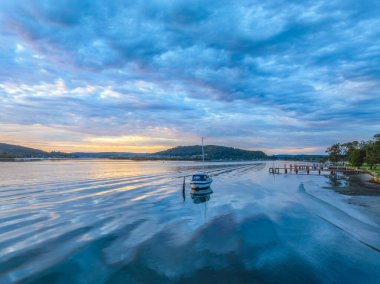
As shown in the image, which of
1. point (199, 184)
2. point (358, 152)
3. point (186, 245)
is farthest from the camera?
point (358, 152)

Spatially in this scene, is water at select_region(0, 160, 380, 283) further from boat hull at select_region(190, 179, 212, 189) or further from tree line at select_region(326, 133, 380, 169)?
tree line at select_region(326, 133, 380, 169)

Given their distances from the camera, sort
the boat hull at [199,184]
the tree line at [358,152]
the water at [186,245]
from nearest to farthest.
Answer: the water at [186,245] → the boat hull at [199,184] → the tree line at [358,152]

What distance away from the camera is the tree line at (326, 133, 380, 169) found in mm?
81725

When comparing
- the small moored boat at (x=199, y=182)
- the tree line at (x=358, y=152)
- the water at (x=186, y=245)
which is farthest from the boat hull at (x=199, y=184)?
the tree line at (x=358, y=152)

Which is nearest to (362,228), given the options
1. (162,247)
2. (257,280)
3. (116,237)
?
(257,280)

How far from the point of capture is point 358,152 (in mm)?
113688

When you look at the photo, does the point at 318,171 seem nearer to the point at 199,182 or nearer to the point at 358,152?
the point at 358,152

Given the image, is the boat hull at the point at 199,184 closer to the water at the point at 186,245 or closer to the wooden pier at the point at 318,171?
the water at the point at 186,245

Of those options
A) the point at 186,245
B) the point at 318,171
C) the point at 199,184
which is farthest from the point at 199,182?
the point at 318,171

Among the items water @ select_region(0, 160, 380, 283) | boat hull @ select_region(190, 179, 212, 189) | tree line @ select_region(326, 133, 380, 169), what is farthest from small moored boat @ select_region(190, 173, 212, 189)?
tree line @ select_region(326, 133, 380, 169)

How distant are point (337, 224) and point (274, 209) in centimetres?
916

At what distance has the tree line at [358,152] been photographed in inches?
3218

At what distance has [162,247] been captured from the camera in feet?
59.4

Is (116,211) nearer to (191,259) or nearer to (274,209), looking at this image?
(191,259)
